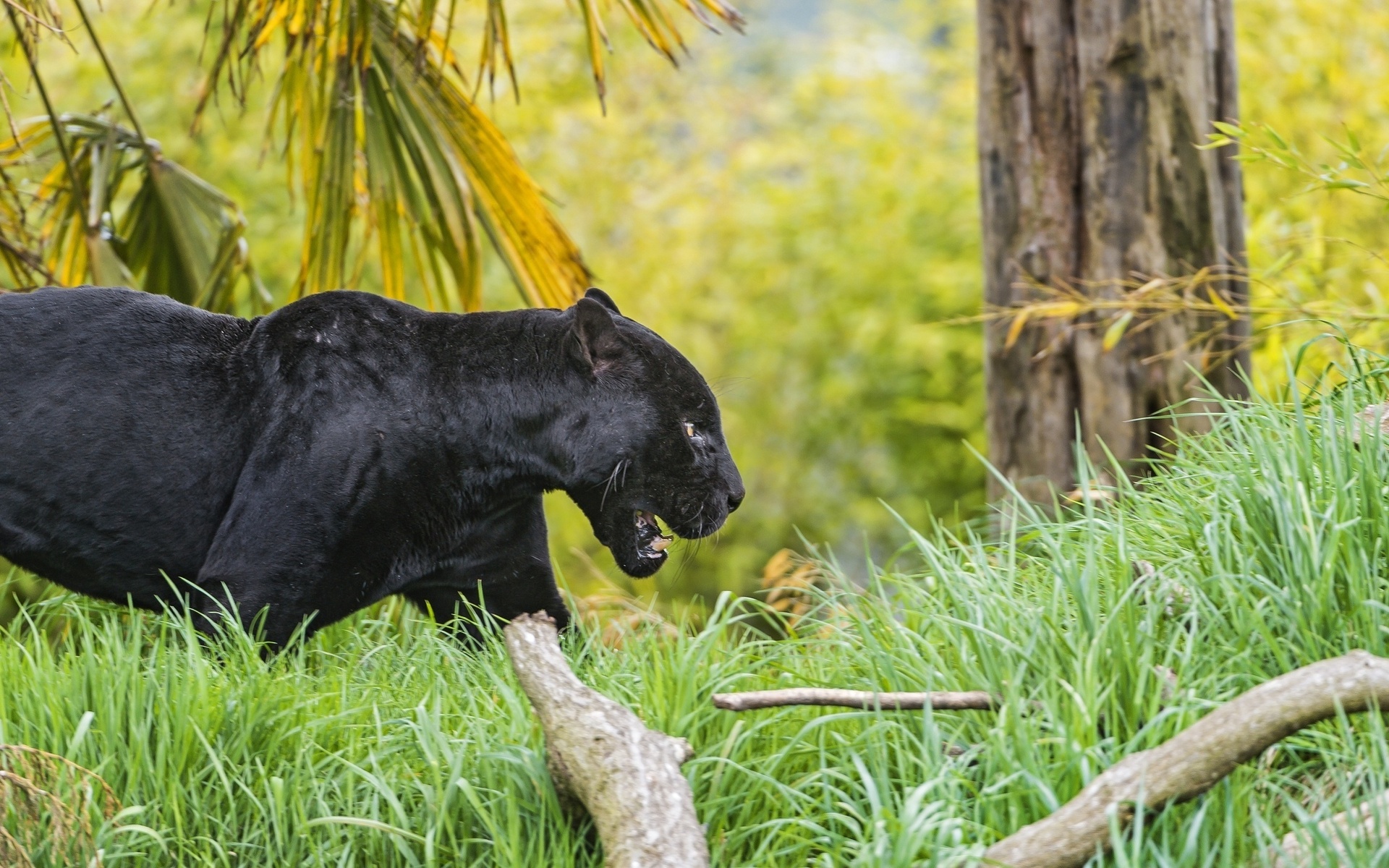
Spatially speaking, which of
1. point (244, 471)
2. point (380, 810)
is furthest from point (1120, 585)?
point (244, 471)

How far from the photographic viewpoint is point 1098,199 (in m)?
5.29

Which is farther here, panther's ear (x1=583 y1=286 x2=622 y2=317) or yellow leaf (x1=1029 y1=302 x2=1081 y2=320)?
yellow leaf (x1=1029 y1=302 x2=1081 y2=320)

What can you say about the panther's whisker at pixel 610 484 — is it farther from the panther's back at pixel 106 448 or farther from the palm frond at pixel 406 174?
the palm frond at pixel 406 174

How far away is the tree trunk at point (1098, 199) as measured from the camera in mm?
5145

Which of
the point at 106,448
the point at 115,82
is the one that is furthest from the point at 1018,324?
the point at 115,82

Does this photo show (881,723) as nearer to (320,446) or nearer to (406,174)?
(320,446)

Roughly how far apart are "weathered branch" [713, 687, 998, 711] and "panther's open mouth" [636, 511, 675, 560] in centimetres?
104

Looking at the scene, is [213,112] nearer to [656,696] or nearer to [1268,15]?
[1268,15]

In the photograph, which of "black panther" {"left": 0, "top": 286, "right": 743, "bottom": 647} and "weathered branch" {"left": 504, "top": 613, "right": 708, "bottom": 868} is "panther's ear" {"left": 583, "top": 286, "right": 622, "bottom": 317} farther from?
"weathered branch" {"left": 504, "top": 613, "right": 708, "bottom": 868}

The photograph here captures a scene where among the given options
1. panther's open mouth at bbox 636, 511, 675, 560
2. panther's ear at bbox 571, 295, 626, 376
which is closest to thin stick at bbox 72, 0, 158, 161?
panther's ear at bbox 571, 295, 626, 376

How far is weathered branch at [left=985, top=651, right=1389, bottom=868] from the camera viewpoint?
210cm

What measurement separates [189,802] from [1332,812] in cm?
214

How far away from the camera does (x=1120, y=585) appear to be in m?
2.63

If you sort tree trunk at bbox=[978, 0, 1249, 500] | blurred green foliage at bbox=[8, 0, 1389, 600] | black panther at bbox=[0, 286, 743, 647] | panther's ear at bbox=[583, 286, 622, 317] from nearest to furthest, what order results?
black panther at bbox=[0, 286, 743, 647]
panther's ear at bbox=[583, 286, 622, 317]
tree trunk at bbox=[978, 0, 1249, 500]
blurred green foliage at bbox=[8, 0, 1389, 600]
